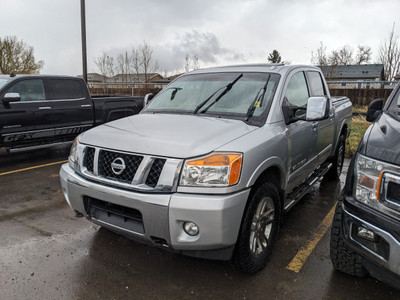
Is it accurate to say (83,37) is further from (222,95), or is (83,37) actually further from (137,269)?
(137,269)

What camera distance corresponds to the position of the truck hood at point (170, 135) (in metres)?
2.35

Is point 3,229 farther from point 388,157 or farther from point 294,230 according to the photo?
point 388,157

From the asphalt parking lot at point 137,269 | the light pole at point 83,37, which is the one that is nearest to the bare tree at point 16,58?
the light pole at point 83,37

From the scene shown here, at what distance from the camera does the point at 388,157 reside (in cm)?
200

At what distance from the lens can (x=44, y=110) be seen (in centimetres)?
668

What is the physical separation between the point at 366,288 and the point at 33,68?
4025 centimetres

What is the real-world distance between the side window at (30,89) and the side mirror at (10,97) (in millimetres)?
278

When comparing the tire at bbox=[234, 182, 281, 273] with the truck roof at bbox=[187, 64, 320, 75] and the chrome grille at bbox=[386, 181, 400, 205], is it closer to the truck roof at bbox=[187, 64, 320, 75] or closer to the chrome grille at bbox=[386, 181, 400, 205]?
the chrome grille at bbox=[386, 181, 400, 205]

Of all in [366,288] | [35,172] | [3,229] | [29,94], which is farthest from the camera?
[29,94]

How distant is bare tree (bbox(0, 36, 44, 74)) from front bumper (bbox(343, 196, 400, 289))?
3815 cm

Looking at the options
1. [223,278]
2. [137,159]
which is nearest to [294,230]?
[223,278]

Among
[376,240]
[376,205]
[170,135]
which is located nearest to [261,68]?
[170,135]

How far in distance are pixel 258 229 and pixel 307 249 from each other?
0.85 meters

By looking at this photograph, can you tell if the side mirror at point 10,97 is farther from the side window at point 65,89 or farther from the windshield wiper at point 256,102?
the windshield wiper at point 256,102
